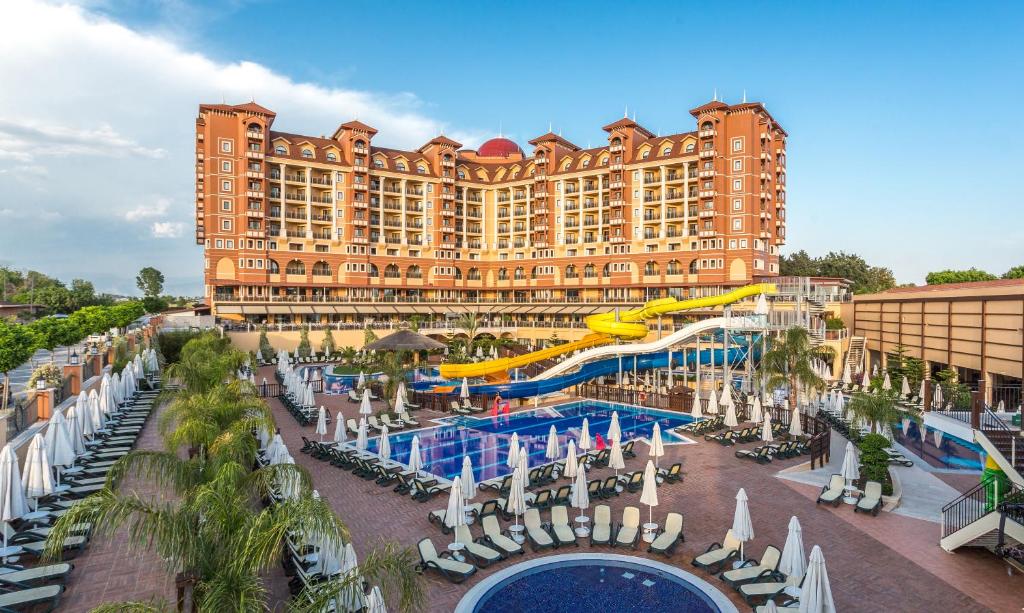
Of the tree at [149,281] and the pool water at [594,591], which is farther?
the tree at [149,281]

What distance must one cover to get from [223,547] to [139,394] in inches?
1037

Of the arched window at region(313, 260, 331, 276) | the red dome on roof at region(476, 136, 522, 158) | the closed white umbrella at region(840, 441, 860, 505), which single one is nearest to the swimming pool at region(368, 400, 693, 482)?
the closed white umbrella at region(840, 441, 860, 505)

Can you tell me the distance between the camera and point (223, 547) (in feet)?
21.6

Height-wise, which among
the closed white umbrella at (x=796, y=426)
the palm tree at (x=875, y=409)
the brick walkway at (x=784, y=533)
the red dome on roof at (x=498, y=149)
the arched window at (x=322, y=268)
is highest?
the red dome on roof at (x=498, y=149)

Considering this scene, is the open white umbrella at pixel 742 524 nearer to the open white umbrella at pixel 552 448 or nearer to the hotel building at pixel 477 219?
the open white umbrella at pixel 552 448

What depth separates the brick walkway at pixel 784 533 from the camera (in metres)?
10.3

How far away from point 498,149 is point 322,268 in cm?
3254

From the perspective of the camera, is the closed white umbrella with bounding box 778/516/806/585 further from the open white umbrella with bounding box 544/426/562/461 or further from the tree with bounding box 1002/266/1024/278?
the tree with bounding box 1002/266/1024/278

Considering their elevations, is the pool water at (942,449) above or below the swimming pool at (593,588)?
below

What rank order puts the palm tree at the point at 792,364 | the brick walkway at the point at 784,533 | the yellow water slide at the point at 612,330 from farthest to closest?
the yellow water slide at the point at 612,330
the palm tree at the point at 792,364
the brick walkway at the point at 784,533

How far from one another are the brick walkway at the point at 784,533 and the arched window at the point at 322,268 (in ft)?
136

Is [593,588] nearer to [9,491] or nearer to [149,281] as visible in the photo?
[9,491]

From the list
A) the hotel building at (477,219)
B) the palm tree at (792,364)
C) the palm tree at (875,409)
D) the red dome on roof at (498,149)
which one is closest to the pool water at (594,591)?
the palm tree at (875,409)

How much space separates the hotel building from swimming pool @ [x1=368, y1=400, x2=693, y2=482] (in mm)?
28348
